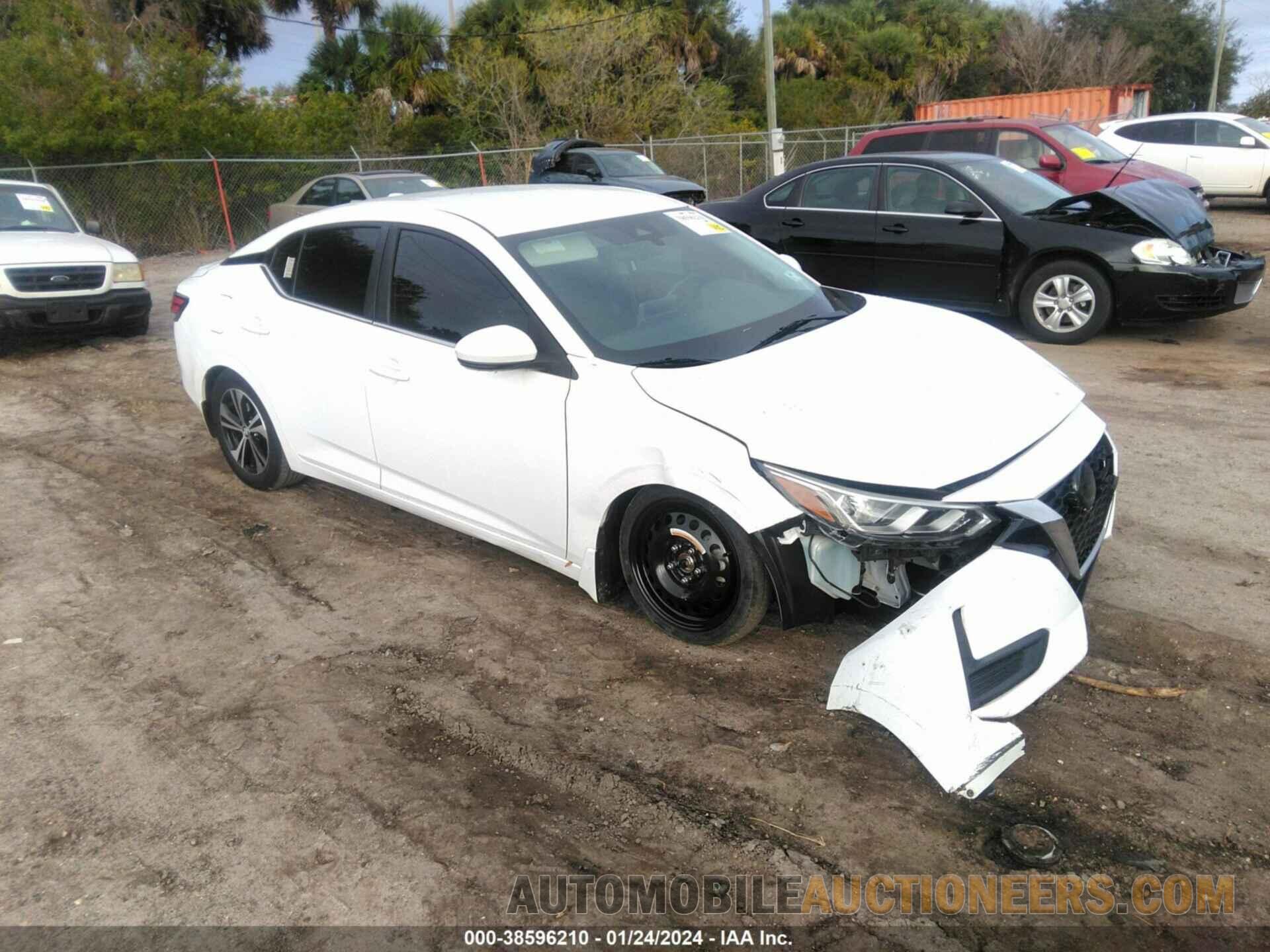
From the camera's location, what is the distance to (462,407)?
4.31 m

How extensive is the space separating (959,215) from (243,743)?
7.31 metres

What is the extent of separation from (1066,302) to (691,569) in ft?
19.9

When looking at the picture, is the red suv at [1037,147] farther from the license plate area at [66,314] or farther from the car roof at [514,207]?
the license plate area at [66,314]

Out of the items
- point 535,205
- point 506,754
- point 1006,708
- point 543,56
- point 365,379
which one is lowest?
point 506,754

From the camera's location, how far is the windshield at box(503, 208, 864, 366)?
4078mm

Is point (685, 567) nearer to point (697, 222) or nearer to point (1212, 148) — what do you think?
point (697, 222)

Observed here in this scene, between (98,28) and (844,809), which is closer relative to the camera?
(844,809)

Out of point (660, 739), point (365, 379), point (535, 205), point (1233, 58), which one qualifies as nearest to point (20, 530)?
point (365, 379)

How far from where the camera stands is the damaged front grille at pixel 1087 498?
11.2 feet

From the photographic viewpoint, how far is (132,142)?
1894 centimetres

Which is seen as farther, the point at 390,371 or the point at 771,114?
the point at 771,114

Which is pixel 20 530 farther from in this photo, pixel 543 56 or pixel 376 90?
pixel 376 90

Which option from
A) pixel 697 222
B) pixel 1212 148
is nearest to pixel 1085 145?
pixel 1212 148

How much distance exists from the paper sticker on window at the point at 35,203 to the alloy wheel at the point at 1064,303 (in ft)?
32.5
